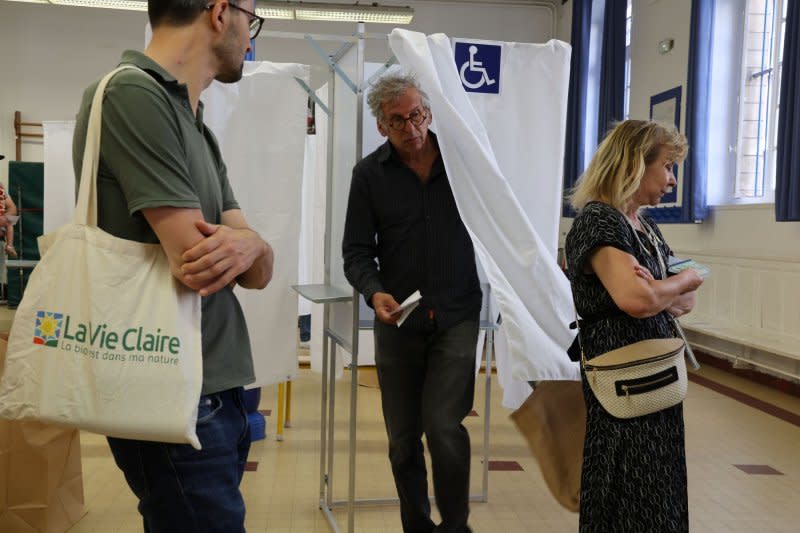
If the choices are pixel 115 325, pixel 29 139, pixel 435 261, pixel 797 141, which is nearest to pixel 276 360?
pixel 435 261

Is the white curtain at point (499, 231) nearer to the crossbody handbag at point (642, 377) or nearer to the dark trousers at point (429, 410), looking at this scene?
the dark trousers at point (429, 410)

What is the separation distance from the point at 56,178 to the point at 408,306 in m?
7.24

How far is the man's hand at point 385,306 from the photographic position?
2281 millimetres

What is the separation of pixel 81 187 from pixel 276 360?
2.54 m

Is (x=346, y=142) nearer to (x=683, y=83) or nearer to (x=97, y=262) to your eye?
(x=97, y=262)

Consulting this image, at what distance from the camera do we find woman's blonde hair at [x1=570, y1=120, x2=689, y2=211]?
1983 mm

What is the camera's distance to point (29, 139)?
35.4 ft

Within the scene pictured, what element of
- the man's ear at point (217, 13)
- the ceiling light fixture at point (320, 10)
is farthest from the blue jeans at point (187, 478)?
the ceiling light fixture at point (320, 10)

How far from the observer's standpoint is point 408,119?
2.40m

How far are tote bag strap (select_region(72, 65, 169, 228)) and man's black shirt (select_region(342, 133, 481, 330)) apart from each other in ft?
4.62

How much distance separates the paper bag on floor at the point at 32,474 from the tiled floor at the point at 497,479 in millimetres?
275

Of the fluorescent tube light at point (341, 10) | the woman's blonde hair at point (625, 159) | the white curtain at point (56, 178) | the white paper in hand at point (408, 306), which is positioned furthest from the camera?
the fluorescent tube light at point (341, 10)

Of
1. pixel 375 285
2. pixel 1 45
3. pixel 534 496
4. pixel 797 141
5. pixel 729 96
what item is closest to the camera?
pixel 375 285

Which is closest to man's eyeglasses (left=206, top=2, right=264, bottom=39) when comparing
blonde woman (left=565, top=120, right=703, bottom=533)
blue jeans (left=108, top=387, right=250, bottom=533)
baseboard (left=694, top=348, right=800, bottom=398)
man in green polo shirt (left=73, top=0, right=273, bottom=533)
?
man in green polo shirt (left=73, top=0, right=273, bottom=533)
